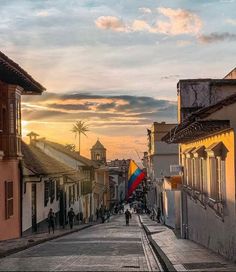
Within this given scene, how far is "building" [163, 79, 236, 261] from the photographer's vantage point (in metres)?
14.1

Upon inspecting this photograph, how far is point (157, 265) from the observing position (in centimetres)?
1617

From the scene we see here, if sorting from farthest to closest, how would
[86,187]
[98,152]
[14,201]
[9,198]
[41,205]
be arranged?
1. [98,152]
2. [86,187]
3. [41,205]
4. [14,201]
5. [9,198]

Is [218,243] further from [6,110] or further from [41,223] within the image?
[41,223]

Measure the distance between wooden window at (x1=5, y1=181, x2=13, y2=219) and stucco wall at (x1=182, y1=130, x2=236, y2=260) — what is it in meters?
8.54

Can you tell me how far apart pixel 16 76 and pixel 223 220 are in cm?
1305

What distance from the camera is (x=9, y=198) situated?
26.4 metres

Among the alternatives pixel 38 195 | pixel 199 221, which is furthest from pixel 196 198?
pixel 38 195

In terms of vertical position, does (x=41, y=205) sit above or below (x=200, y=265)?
above

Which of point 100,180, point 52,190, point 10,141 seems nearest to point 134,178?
point 52,190

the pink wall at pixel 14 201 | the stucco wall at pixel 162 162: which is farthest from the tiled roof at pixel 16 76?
the stucco wall at pixel 162 162

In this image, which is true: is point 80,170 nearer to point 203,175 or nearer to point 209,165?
point 203,175

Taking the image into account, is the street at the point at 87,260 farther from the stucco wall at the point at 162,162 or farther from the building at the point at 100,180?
the building at the point at 100,180

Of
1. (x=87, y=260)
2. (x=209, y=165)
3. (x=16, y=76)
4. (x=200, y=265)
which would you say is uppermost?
(x=16, y=76)

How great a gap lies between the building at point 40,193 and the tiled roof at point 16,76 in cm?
415
